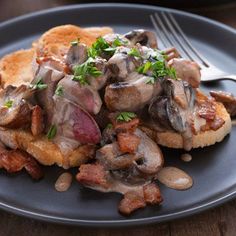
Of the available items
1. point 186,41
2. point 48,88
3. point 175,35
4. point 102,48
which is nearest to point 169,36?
point 175,35

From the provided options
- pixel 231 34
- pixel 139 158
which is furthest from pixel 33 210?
pixel 231 34

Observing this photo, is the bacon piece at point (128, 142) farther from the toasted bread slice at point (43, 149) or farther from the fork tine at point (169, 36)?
the fork tine at point (169, 36)

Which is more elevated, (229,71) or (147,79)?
(147,79)

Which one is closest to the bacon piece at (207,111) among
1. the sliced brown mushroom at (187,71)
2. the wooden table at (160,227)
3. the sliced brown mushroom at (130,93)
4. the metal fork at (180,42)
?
the sliced brown mushroom at (187,71)

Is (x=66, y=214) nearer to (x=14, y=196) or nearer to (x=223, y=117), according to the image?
(x=14, y=196)

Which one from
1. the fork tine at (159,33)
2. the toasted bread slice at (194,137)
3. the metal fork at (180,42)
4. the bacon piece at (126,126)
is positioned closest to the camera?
the bacon piece at (126,126)

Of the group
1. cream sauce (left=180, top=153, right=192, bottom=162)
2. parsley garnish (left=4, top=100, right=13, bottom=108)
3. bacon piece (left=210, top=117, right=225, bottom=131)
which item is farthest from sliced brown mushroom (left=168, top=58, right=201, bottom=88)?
parsley garnish (left=4, top=100, right=13, bottom=108)

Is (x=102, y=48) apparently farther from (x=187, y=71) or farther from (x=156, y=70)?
(x=187, y=71)
